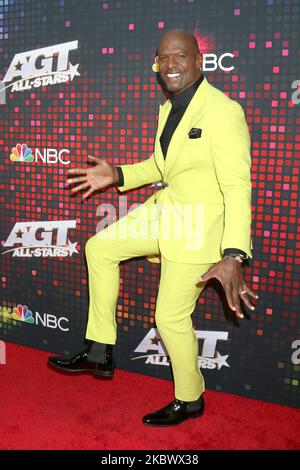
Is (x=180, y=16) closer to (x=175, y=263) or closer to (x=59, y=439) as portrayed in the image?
(x=175, y=263)

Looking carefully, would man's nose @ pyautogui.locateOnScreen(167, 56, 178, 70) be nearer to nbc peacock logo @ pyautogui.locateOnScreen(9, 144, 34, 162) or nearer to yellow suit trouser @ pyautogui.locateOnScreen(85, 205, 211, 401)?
yellow suit trouser @ pyautogui.locateOnScreen(85, 205, 211, 401)

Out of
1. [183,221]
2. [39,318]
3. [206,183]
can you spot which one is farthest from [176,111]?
[39,318]

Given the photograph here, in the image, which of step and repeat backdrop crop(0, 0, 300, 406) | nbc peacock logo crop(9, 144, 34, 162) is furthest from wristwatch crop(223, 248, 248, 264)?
nbc peacock logo crop(9, 144, 34, 162)

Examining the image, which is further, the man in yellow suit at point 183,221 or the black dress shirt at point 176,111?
the black dress shirt at point 176,111

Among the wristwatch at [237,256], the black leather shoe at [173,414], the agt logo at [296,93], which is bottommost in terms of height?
the black leather shoe at [173,414]

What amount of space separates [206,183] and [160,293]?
0.57 metres

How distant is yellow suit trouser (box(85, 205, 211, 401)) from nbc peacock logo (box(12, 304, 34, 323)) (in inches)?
37.8

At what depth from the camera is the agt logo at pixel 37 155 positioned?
314 cm

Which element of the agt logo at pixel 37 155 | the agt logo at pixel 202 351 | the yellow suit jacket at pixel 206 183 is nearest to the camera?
the yellow suit jacket at pixel 206 183

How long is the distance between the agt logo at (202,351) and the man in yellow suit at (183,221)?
0.32m

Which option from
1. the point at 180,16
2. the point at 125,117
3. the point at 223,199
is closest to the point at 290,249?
the point at 223,199

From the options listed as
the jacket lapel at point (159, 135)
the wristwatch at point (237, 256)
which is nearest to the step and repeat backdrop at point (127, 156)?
the jacket lapel at point (159, 135)

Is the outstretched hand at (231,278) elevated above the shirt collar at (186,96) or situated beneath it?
situated beneath

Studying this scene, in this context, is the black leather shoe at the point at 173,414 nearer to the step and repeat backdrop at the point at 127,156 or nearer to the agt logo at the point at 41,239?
the step and repeat backdrop at the point at 127,156
